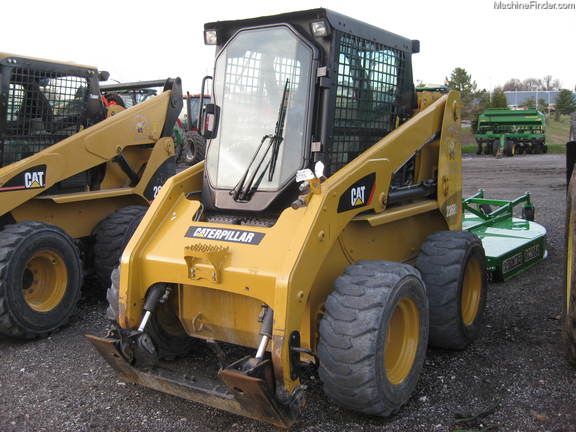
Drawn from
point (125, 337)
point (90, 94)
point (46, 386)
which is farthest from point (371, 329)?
point (90, 94)

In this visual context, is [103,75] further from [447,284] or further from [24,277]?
[447,284]

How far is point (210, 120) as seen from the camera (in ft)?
12.9

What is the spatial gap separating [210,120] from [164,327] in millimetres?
1406

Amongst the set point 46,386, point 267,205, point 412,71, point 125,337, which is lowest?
point 46,386

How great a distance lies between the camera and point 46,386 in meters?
3.91

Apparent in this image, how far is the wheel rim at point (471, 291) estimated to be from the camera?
172 inches

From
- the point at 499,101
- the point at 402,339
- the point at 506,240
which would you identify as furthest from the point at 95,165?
the point at 499,101

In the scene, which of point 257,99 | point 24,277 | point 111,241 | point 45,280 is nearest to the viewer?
point 257,99

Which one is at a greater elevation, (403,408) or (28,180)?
(28,180)

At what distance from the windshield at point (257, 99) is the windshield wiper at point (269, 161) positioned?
0.9 inches

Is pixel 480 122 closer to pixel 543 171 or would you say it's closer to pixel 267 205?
pixel 543 171

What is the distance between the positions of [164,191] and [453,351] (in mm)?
2324

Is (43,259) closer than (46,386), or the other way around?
(46,386)

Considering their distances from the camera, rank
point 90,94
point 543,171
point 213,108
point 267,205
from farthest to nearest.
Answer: point 543,171 → point 90,94 → point 213,108 → point 267,205
